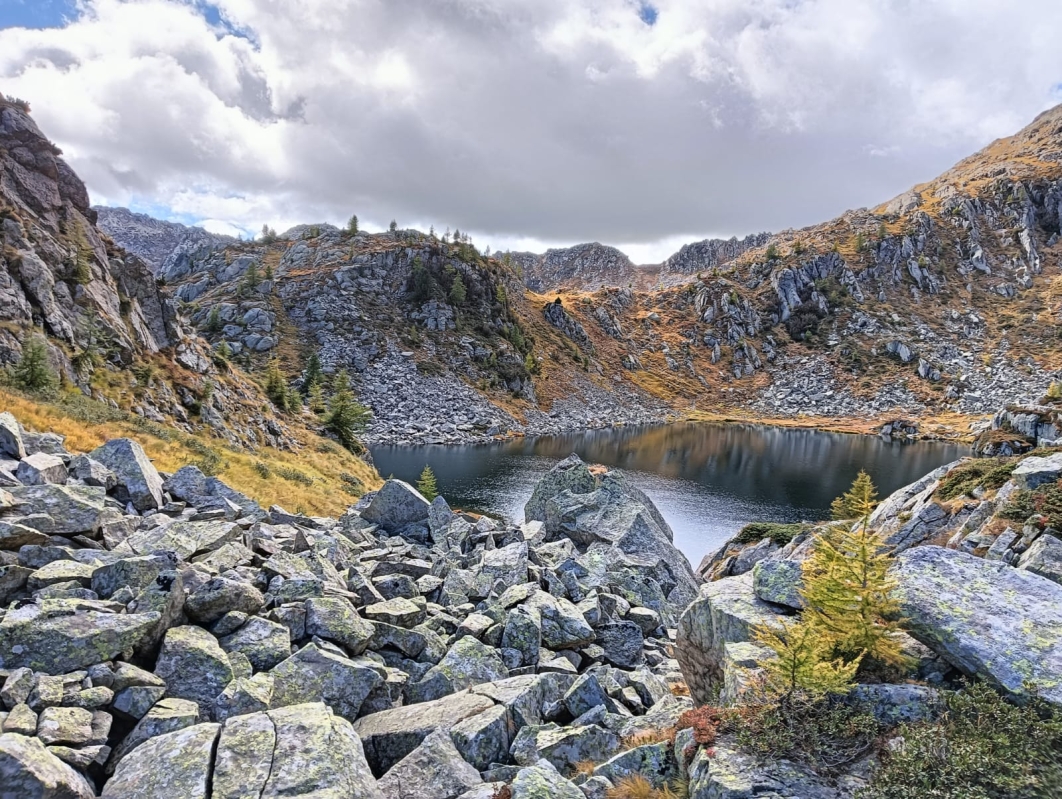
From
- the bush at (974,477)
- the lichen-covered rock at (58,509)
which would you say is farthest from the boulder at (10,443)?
the bush at (974,477)

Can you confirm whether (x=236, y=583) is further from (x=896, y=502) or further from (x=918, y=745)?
(x=896, y=502)

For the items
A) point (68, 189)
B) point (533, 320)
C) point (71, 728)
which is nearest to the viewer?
point (71, 728)

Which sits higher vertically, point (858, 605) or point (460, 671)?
point (858, 605)

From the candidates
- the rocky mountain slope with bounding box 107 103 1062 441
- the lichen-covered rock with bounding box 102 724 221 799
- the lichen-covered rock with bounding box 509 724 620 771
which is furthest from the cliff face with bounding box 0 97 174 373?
the rocky mountain slope with bounding box 107 103 1062 441

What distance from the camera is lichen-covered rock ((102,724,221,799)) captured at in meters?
6.89

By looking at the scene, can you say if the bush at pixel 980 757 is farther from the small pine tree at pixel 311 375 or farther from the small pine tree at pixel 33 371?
the small pine tree at pixel 311 375

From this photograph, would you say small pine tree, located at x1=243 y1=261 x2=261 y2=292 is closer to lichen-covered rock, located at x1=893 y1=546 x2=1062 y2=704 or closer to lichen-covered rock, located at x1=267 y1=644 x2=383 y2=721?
lichen-covered rock, located at x1=267 y1=644 x2=383 y2=721

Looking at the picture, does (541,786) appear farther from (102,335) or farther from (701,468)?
(701,468)

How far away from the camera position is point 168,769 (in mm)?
7184

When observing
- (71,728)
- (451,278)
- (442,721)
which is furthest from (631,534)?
(451,278)

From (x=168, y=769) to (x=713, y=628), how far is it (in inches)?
373

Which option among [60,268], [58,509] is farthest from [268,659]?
[60,268]

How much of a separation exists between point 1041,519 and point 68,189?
74970 millimetres

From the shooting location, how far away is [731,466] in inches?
3686
